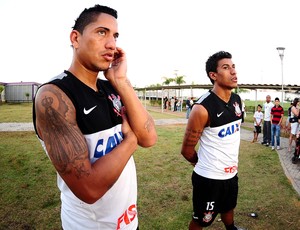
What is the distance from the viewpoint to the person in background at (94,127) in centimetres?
117

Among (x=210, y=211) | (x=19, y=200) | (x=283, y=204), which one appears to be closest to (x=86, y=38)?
(x=210, y=211)

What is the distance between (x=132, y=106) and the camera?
1.46 m

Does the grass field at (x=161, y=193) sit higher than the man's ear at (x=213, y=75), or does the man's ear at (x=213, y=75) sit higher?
the man's ear at (x=213, y=75)

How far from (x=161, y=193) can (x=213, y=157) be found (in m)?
2.52

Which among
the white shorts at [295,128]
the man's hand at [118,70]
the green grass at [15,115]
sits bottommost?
the green grass at [15,115]

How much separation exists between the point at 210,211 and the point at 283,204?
8.62ft

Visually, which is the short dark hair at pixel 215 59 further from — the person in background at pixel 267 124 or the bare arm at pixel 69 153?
the person in background at pixel 267 124

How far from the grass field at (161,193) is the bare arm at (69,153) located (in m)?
2.98

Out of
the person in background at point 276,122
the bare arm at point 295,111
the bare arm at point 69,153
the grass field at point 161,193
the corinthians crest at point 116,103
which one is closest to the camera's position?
the bare arm at point 69,153

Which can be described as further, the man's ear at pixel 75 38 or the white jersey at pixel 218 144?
the white jersey at pixel 218 144

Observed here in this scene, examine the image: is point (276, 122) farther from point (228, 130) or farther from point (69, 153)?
point (69, 153)

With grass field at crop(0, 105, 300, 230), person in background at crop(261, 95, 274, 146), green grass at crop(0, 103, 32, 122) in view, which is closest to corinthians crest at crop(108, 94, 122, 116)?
grass field at crop(0, 105, 300, 230)

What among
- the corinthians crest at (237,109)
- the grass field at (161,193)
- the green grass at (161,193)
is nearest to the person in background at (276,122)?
the green grass at (161,193)

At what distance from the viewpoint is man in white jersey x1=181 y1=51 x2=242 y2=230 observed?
9.54 feet
